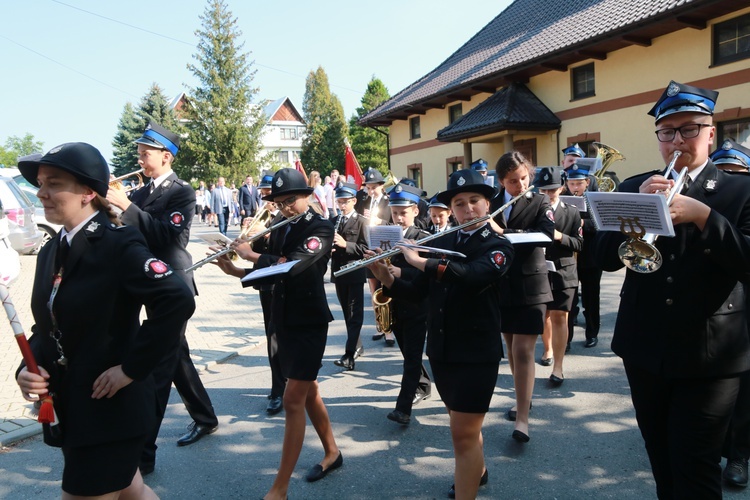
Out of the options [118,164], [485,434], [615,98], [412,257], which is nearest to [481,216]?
[412,257]

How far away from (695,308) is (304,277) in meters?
2.38

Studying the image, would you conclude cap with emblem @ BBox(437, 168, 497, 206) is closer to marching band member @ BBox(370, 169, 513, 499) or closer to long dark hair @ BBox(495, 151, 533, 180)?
marching band member @ BBox(370, 169, 513, 499)

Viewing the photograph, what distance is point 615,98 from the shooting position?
54.5 feet

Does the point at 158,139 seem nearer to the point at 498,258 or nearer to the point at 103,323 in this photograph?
the point at 103,323

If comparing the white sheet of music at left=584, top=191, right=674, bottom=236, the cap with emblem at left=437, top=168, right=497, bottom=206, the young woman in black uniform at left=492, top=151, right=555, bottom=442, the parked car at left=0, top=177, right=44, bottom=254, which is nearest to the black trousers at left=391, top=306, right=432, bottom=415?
the young woman in black uniform at left=492, top=151, right=555, bottom=442

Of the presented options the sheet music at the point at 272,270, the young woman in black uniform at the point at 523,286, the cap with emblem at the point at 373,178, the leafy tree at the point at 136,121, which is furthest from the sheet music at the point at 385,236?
the leafy tree at the point at 136,121

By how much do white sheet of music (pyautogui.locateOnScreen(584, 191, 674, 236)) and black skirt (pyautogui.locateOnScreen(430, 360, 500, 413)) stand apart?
111cm

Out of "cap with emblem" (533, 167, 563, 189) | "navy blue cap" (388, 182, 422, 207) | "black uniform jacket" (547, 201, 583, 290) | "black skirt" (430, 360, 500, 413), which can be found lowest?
"black skirt" (430, 360, 500, 413)

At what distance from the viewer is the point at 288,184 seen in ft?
13.2

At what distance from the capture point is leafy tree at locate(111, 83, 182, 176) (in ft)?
177

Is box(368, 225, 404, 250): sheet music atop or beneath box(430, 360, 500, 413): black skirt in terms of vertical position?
atop

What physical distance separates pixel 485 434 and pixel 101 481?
3.18 meters

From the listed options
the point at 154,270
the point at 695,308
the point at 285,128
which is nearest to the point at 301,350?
the point at 154,270

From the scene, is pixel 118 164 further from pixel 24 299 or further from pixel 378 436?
pixel 378 436
